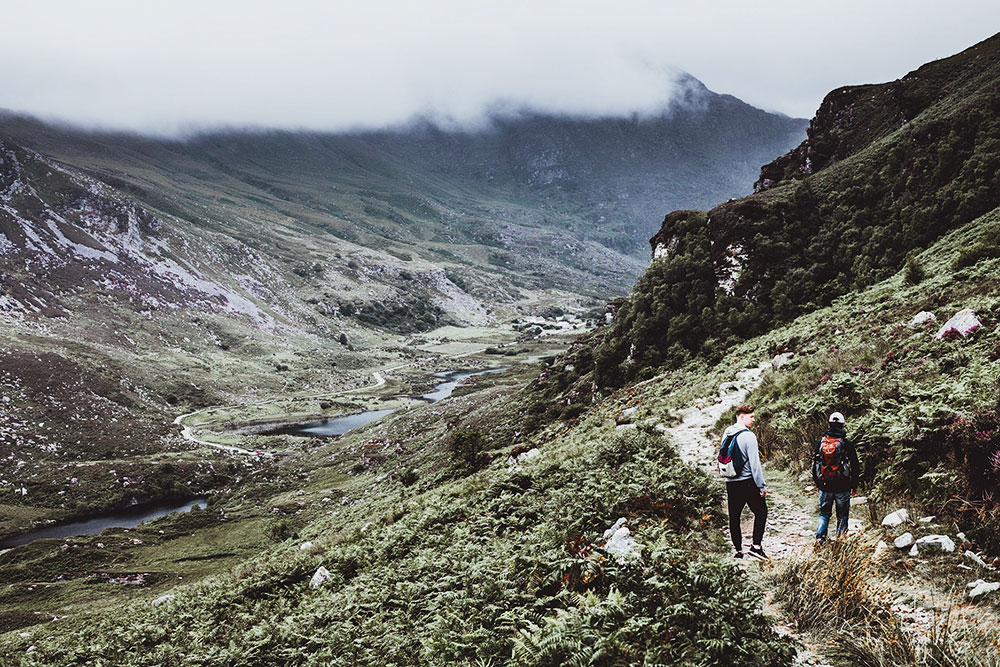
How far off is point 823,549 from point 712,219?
4777 centimetres

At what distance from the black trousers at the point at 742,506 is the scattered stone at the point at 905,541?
199 centimetres

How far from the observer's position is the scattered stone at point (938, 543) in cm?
780

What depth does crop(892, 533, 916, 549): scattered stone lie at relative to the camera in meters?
8.16

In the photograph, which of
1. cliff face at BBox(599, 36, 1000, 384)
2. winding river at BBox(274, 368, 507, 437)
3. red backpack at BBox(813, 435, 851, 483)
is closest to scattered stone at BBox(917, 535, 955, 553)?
red backpack at BBox(813, 435, 851, 483)

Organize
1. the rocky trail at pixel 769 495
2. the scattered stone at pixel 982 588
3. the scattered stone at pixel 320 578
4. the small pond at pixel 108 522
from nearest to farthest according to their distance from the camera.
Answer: the scattered stone at pixel 982 588 → the rocky trail at pixel 769 495 → the scattered stone at pixel 320 578 → the small pond at pixel 108 522

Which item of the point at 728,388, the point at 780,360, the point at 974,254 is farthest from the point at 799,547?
the point at 974,254

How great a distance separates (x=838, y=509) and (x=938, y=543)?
158cm

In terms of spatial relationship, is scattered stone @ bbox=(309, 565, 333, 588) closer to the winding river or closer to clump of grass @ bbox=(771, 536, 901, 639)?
clump of grass @ bbox=(771, 536, 901, 639)

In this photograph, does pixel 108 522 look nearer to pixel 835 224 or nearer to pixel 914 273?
pixel 914 273

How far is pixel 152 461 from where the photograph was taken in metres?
82.9

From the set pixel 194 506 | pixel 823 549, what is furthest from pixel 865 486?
pixel 194 506

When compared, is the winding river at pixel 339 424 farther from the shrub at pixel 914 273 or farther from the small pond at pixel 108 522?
the shrub at pixel 914 273

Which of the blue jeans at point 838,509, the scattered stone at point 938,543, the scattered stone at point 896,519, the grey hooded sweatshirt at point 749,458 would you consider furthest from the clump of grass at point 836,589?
the grey hooded sweatshirt at point 749,458

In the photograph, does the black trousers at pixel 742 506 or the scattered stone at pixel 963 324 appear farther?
the scattered stone at pixel 963 324
